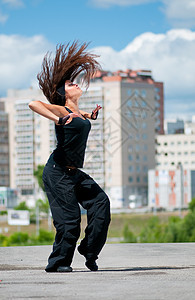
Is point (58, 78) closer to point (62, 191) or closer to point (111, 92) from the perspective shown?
point (62, 191)

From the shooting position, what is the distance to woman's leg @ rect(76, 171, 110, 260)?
6.98 metres

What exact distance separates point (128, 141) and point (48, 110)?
12983 centimetres

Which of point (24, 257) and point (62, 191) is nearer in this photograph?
point (62, 191)

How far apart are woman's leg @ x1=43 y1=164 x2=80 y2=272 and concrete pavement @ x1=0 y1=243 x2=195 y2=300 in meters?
0.19

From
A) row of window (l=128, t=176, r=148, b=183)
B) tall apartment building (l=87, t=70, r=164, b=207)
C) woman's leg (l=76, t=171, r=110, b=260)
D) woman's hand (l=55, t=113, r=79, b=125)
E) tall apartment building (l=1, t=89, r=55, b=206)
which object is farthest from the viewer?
tall apartment building (l=1, t=89, r=55, b=206)

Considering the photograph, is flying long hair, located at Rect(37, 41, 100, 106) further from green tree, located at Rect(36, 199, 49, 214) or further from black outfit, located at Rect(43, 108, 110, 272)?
green tree, located at Rect(36, 199, 49, 214)

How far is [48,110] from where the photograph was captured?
6824 mm

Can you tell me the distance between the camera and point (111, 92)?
136 meters

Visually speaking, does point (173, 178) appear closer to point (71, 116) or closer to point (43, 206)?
point (43, 206)

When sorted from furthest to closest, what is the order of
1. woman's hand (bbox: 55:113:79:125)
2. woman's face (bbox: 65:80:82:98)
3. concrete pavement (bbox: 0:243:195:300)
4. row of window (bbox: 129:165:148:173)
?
row of window (bbox: 129:165:148:173), woman's face (bbox: 65:80:82:98), woman's hand (bbox: 55:113:79:125), concrete pavement (bbox: 0:243:195:300)

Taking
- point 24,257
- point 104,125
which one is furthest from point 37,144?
point 24,257

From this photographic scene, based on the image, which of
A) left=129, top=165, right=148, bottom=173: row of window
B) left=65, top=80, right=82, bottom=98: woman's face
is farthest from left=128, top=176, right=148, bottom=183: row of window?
left=65, top=80, right=82, bottom=98: woman's face

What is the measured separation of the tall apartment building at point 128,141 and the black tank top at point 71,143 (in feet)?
404

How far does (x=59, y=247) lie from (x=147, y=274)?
2.86ft
